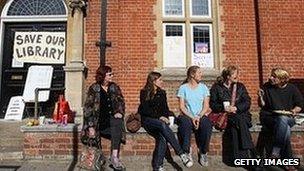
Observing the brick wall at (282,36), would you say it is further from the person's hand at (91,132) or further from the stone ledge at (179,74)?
the person's hand at (91,132)

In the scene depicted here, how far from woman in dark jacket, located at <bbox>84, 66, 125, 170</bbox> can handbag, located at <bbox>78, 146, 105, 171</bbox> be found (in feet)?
0.81

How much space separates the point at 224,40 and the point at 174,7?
1.63m

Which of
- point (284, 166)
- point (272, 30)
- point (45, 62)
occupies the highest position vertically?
point (272, 30)

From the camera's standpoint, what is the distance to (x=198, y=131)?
696 cm

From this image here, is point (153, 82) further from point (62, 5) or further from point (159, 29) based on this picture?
point (62, 5)

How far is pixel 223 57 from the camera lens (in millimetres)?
10398

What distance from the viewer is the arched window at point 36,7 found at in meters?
11.1

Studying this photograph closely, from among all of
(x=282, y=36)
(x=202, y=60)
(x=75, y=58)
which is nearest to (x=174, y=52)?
(x=202, y=60)


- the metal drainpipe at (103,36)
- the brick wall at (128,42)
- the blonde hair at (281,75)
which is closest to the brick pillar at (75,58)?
the brick wall at (128,42)

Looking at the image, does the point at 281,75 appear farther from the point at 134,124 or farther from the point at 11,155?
the point at 11,155

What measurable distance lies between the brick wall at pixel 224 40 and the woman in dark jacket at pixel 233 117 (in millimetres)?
2845

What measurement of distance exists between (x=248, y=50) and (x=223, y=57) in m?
0.71

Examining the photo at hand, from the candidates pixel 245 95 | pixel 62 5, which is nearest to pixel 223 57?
pixel 245 95

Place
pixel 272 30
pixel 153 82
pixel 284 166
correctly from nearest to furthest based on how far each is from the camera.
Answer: pixel 284 166, pixel 153 82, pixel 272 30
